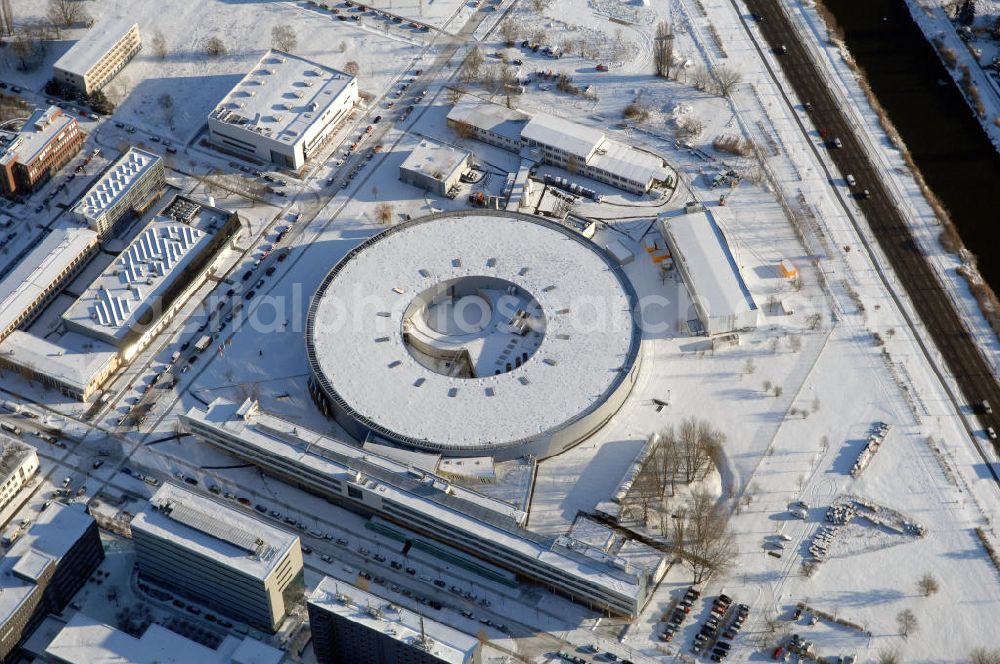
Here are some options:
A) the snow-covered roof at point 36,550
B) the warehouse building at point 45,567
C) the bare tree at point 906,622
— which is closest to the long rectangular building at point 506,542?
the bare tree at point 906,622

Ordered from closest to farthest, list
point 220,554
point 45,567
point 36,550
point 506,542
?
1. point 220,554
2. point 45,567
3. point 36,550
4. point 506,542

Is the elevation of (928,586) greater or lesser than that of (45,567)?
lesser

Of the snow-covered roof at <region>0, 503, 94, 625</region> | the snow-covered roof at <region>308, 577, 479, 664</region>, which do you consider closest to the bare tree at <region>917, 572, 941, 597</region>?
the snow-covered roof at <region>308, 577, 479, 664</region>

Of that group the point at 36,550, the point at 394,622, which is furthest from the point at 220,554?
the point at 394,622

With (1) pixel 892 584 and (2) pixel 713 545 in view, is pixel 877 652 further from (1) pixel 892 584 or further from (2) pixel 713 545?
(2) pixel 713 545

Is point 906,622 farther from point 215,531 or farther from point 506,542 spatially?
point 215,531

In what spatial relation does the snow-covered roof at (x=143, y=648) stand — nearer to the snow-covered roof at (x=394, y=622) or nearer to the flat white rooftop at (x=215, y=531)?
the flat white rooftop at (x=215, y=531)
